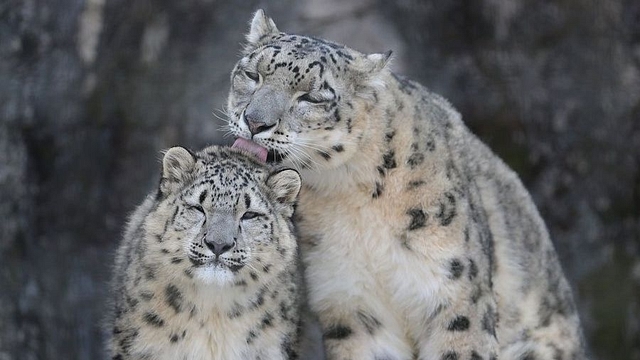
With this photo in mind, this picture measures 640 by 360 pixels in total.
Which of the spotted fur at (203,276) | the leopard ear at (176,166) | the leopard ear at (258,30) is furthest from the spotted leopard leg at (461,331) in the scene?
the leopard ear at (258,30)

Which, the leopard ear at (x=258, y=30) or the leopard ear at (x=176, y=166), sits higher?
the leopard ear at (x=258, y=30)

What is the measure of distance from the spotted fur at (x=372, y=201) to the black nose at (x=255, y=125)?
0.05 ft

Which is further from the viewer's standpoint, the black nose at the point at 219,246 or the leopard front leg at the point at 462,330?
the leopard front leg at the point at 462,330

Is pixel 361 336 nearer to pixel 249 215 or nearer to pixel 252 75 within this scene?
pixel 249 215

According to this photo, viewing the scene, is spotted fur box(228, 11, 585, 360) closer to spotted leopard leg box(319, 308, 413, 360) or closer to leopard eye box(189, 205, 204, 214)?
spotted leopard leg box(319, 308, 413, 360)

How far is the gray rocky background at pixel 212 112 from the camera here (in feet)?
29.3

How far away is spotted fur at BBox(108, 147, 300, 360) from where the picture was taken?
6059 mm

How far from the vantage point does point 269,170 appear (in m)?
6.31

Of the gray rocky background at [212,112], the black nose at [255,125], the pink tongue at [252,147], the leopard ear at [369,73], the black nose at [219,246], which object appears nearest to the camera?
the black nose at [219,246]

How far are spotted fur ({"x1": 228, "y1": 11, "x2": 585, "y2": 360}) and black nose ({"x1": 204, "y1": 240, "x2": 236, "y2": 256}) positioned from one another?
589mm

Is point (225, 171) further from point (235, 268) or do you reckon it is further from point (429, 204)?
point (429, 204)

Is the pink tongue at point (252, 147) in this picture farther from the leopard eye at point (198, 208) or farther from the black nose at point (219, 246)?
the black nose at point (219, 246)

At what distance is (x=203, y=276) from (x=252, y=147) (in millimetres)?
786

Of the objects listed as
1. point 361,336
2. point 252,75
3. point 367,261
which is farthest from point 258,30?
point 361,336
